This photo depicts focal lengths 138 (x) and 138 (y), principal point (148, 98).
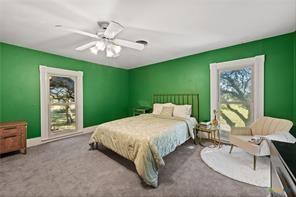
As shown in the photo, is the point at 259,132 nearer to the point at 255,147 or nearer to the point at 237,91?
the point at 255,147

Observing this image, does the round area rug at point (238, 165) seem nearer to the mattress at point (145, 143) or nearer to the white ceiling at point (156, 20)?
the mattress at point (145, 143)

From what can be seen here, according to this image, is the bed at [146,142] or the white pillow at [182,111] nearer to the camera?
the bed at [146,142]

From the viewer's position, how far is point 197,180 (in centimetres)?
203

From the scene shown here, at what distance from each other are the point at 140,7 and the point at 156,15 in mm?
287

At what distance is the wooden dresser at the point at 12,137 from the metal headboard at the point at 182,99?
364 cm

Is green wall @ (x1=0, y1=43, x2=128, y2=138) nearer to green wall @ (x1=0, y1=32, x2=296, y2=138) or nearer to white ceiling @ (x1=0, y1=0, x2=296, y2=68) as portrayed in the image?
green wall @ (x1=0, y1=32, x2=296, y2=138)

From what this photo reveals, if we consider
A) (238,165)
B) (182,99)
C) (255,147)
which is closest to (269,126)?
(255,147)

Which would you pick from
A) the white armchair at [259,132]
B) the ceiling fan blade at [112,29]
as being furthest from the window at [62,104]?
the white armchair at [259,132]

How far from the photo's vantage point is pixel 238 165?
94.0 inches

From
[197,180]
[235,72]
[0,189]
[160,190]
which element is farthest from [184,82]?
[0,189]

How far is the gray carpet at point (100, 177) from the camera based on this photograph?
180 centimetres

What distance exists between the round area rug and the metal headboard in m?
1.21

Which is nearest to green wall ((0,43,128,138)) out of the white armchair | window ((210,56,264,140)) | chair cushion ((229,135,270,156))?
window ((210,56,264,140))

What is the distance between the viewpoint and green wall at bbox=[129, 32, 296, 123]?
2.67 meters
